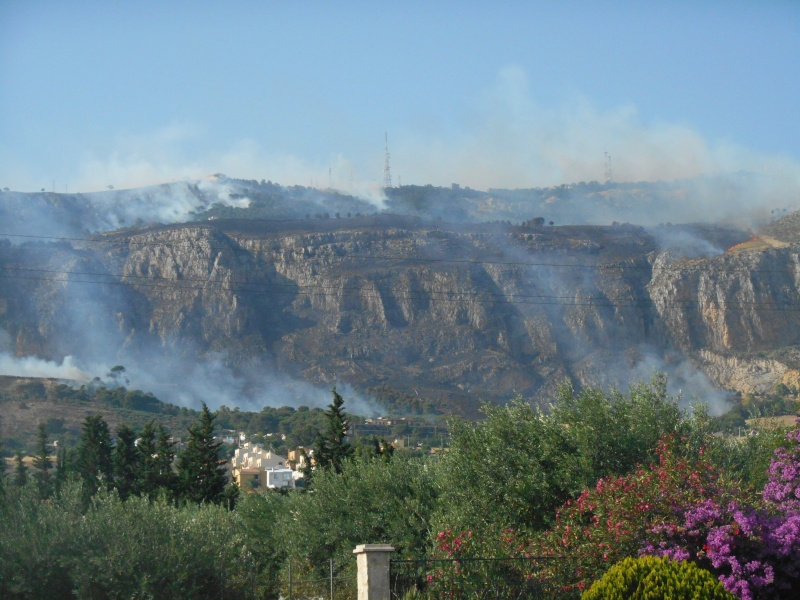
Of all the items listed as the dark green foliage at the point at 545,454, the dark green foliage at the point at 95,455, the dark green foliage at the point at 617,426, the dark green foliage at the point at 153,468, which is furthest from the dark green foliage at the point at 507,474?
the dark green foliage at the point at 95,455

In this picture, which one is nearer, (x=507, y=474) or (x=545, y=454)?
(x=545, y=454)

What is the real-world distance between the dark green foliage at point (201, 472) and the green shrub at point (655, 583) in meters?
39.0

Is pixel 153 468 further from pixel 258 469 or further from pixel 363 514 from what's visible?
pixel 258 469

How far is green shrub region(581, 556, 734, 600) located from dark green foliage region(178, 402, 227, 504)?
39009mm

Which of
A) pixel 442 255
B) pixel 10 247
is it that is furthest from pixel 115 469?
pixel 10 247

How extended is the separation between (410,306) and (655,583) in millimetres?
150605

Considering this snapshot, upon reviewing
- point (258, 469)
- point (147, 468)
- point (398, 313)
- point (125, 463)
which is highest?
point (398, 313)

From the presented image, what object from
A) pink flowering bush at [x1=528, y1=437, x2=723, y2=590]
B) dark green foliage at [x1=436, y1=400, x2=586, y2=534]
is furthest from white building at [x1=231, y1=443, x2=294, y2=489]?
pink flowering bush at [x1=528, y1=437, x2=723, y2=590]

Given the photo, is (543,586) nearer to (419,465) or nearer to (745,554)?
(745,554)

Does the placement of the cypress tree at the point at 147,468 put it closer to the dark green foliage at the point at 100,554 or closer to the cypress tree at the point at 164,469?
the cypress tree at the point at 164,469

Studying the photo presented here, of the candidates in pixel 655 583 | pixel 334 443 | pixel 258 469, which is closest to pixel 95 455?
pixel 334 443

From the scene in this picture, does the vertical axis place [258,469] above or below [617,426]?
below

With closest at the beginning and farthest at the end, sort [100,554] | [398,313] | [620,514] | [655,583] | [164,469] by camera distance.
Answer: [655,583]
[100,554]
[620,514]
[164,469]
[398,313]

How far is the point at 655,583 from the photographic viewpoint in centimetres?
1822
